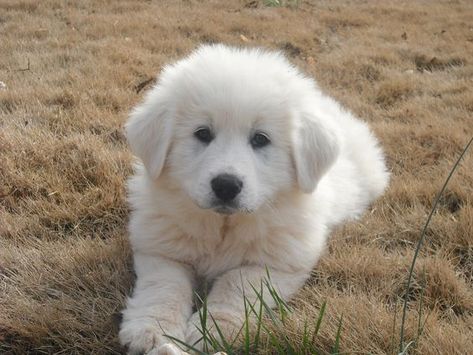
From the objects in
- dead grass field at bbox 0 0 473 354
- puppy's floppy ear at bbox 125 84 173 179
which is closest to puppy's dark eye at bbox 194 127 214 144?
puppy's floppy ear at bbox 125 84 173 179

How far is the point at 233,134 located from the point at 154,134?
37 centimetres

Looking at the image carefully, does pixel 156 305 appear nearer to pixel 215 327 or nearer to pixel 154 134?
pixel 215 327

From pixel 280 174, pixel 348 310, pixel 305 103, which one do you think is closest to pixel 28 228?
pixel 280 174

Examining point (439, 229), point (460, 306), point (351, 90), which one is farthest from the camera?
point (351, 90)

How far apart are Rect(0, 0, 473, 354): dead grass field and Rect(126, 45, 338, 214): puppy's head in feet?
1.50

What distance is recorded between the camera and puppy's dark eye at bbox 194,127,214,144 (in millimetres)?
2329

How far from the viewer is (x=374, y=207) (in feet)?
10.3

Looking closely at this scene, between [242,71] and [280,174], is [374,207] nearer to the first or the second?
[280,174]

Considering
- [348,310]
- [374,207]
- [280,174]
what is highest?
[280,174]

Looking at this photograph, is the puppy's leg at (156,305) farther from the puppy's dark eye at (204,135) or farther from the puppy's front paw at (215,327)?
the puppy's dark eye at (204,135)

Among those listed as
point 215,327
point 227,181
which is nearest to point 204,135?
point 227,181

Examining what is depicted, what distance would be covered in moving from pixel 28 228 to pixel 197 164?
3.48 feet

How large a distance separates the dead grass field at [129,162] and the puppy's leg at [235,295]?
12 centimetres

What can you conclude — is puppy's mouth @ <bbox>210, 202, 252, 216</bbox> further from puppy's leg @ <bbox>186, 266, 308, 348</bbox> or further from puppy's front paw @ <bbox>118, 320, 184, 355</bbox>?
puppy's front paw @ <bbox>118, 320, 184, 355</bbox>
